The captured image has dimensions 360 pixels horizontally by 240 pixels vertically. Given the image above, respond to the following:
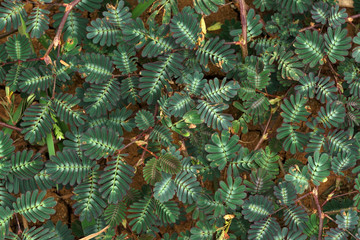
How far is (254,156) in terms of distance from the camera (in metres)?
2.09

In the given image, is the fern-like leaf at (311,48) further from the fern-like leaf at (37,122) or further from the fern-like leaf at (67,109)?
the fern-like leaf at (37,122)

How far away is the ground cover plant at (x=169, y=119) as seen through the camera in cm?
198

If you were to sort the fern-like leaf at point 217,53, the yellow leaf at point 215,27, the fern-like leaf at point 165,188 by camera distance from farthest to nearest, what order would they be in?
the yellow leaf at point 215,27 → the fern-like leaf at point 217,53 → the fern-like leaf at point 165,188

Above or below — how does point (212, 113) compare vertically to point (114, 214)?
above

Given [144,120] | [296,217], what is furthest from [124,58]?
[296,217]

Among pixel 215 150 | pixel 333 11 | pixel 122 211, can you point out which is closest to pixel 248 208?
pixel 215 150

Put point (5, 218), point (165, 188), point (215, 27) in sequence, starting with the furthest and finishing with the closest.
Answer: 1. point (215, 27)
2. point (165, 188)
3. point (5, 218)

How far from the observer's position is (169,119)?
206 centimetres

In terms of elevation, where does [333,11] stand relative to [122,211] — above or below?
above

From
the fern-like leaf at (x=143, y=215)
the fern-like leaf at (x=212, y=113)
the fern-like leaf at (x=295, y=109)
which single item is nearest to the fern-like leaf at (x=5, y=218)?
the fern-like leaf at (x=143, y=215)

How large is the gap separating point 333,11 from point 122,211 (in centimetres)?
149

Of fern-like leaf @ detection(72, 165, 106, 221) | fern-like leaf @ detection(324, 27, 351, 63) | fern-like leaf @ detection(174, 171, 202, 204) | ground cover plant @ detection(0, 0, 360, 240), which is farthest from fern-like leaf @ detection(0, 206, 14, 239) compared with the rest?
fern-like leaf @ detection(324, 27, 351, 63)

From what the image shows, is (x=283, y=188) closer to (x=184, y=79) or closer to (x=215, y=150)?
(x=215, y=150)

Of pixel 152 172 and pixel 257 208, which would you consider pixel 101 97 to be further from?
pixel 257 208
